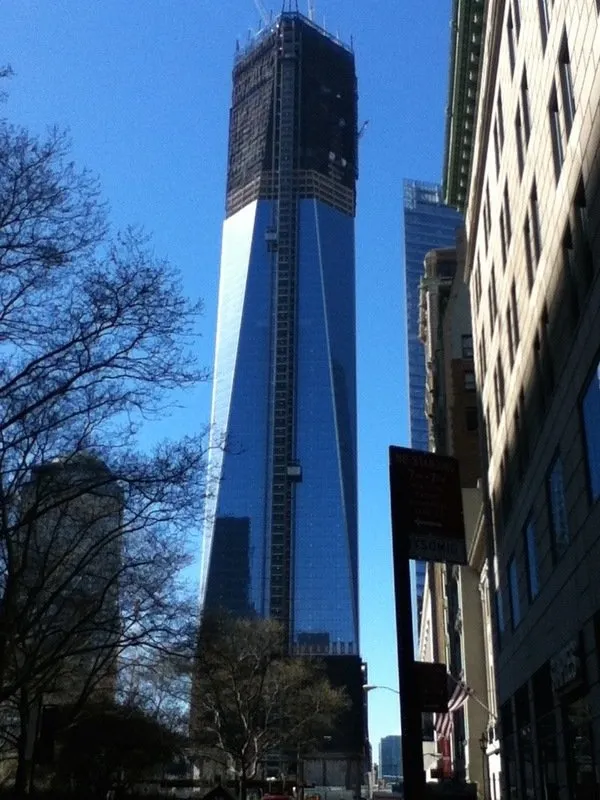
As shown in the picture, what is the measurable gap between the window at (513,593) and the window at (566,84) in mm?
16866

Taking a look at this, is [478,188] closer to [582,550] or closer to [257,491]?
[582,550]

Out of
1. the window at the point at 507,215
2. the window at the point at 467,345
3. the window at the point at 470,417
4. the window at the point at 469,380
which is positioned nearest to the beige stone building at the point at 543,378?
the window at the point at 507,215

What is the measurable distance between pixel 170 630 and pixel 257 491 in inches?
6459

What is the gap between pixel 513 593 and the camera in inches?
1437

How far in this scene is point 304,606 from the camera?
193000 mm

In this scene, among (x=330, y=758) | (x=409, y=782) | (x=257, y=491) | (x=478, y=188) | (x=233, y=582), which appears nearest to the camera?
(x=409, y=782)

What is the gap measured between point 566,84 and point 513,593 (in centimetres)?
1924

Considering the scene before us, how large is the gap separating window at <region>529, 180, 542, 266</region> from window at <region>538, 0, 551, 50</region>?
4.43 meters

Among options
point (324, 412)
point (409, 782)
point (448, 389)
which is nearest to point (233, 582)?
point (324, 412)

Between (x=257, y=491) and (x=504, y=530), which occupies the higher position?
(x=257, y=491)

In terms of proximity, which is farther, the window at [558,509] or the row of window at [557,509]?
the window at [558,509]

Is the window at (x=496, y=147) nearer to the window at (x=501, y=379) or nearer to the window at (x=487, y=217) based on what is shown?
the window at (x=487, y=217)

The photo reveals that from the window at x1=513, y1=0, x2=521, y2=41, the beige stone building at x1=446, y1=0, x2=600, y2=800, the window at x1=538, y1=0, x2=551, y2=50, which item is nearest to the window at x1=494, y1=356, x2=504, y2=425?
the beige stone building at x1=446, y1=0, x2=600, y2=800

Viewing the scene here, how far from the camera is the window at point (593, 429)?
22.0 m
